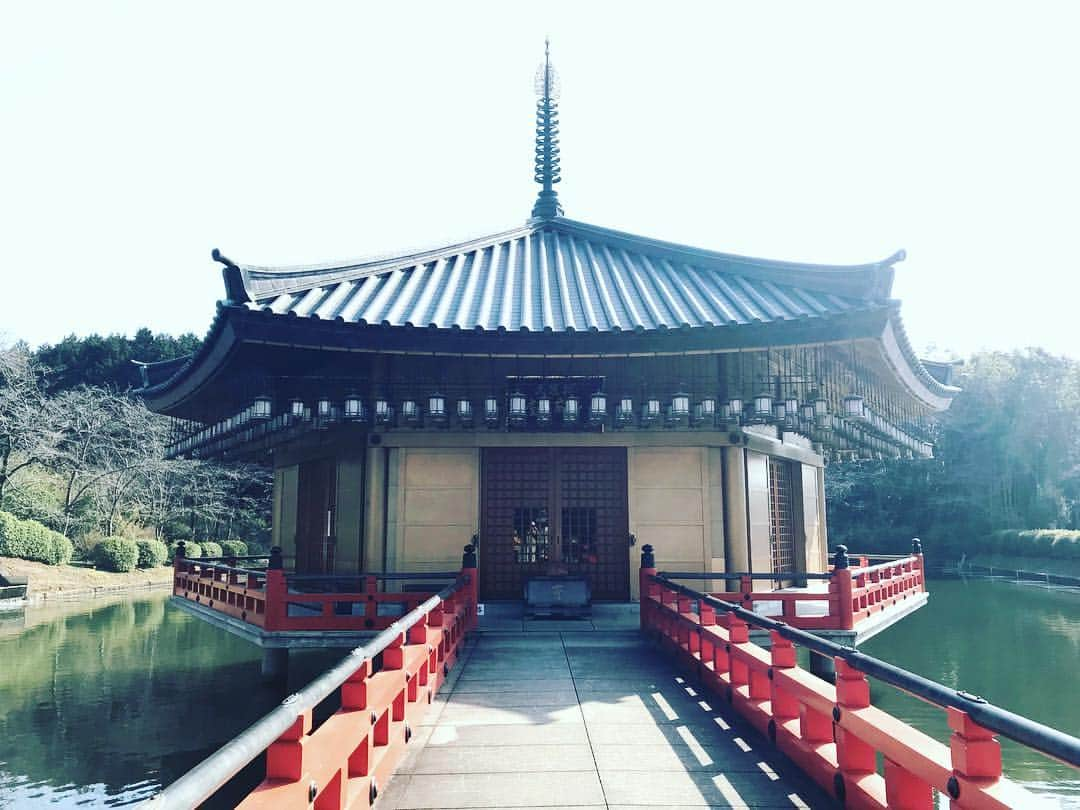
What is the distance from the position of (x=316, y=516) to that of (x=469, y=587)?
576 cm

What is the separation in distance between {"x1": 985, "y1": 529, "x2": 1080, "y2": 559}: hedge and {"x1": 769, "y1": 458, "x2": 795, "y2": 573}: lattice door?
35.3 metres

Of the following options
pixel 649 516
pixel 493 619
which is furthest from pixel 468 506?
pixel 649 516

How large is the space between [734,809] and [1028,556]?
167 ft

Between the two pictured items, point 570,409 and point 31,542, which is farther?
point 31,542

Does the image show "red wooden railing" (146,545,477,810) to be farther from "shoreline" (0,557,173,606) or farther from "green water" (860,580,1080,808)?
"shoreline" (0,557,173,606)

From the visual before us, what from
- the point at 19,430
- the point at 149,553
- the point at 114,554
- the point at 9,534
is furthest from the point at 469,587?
the point at 19,430

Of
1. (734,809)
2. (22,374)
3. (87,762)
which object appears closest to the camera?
(734,809)

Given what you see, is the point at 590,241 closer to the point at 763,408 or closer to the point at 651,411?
the point at 651,411

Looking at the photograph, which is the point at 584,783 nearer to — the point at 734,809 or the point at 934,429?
the point at 734,809

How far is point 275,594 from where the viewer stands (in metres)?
12.0

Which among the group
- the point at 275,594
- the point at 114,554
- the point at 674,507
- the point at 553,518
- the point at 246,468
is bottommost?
the point at 114,554

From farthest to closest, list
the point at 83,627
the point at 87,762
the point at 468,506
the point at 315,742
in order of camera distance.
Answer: the point at 83,627 → the point at 468,506 → the point at 87,762 → the point at 315,742

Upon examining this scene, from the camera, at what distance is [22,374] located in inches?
1732

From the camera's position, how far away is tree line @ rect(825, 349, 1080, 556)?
51469 mm
